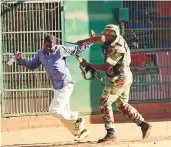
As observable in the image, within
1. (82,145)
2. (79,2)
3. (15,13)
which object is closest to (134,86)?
(79,2)

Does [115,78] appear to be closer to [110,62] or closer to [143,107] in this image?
[110,62]

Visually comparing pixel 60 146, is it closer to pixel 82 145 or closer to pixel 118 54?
pixel 82 145

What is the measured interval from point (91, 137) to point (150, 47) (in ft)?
10.2

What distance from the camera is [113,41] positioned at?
7.85 metres

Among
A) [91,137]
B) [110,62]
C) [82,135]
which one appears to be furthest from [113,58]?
[91,137]

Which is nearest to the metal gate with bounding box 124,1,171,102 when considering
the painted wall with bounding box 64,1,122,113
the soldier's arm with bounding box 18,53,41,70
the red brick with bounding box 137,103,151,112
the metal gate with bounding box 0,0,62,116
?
the red brick with bounding box 137,103,151,112

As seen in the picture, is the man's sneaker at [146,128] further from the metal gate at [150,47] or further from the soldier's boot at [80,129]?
the metal gate at [150,47]

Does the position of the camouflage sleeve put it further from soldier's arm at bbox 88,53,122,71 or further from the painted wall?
the painted wall

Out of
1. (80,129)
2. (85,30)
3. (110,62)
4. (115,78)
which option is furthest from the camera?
(85,30)

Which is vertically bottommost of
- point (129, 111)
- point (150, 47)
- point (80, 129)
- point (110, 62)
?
point (80, 129)

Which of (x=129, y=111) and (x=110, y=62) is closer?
(x=110, y=62)

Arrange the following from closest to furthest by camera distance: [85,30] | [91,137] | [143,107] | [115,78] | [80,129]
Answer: [115,78]
[80,129]
[91,137]
[85,30]
[143,107]

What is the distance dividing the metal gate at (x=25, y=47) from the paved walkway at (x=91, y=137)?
59 centimetres

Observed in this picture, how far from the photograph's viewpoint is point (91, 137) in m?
9.05
